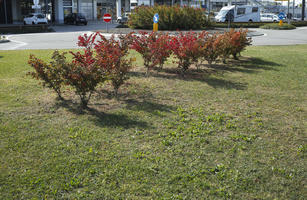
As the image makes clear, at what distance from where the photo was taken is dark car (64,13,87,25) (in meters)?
42.5

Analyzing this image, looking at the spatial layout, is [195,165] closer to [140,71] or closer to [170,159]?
[170,159]

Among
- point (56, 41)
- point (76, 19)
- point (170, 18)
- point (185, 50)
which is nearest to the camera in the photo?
point (185, 50)

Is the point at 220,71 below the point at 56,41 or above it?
below

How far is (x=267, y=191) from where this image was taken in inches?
165

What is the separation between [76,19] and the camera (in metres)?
42.7

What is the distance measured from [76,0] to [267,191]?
2002 inches

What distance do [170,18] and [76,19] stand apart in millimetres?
18346

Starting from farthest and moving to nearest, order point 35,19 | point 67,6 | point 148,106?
point 67,6 → point 35,19 → point 148,106

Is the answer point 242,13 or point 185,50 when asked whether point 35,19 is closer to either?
point 242,13

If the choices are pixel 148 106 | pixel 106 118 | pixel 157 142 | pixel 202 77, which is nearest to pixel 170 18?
pixel 202 77

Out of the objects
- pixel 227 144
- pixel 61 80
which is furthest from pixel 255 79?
pixel 61 80

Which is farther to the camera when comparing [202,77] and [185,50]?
[202,77]

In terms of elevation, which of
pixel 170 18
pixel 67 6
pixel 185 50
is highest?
pixel 67 6

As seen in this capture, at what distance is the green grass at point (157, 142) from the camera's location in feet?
13.9
